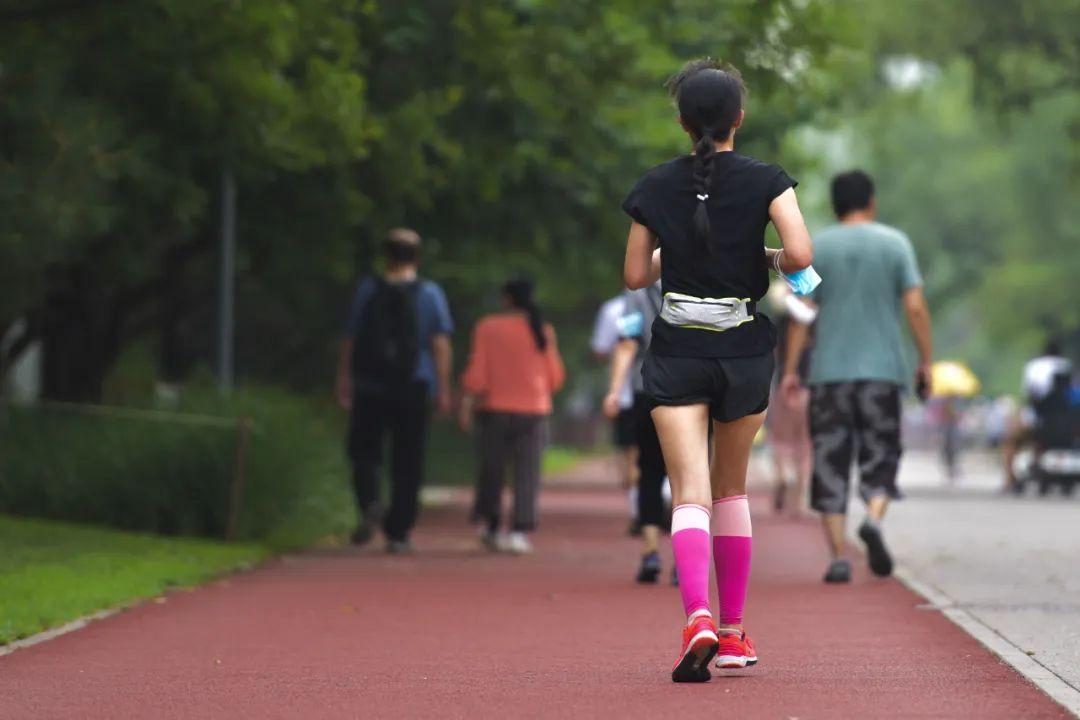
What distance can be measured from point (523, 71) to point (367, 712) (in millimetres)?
9335

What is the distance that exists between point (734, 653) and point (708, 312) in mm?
1109

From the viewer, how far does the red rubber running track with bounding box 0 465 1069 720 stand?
275 inches

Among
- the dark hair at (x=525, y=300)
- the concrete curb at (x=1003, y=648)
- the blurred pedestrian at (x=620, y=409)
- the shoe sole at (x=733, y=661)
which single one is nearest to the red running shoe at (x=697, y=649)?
the shoe sole at (x=733, y=661)

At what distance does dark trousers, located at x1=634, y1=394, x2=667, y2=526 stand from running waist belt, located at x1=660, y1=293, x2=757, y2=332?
396 cm

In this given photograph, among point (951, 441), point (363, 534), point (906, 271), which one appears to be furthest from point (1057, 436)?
point (906, 271)

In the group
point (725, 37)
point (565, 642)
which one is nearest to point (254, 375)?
point (725, 37)

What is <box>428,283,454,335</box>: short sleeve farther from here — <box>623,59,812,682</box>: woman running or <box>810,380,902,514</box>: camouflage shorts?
<box>623,59,812,682</box>: woman running

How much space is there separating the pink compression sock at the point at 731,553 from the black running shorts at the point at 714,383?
34cm

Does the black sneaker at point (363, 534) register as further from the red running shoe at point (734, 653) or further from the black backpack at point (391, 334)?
the red running shoe at point (734, 653)

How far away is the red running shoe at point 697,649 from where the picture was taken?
722cm

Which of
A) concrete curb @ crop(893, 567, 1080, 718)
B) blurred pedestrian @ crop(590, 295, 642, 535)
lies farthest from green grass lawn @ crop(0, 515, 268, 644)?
concrete curb @ crop(893, 567, 1080, 718)

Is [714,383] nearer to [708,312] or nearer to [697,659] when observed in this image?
[708,312]

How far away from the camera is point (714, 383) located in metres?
7.65

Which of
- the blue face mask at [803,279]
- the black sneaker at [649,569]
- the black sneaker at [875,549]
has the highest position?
the blue face mask at [803,279]
